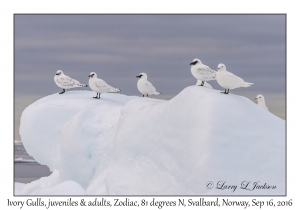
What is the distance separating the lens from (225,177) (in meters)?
7.43

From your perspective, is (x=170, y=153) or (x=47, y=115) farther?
Answer: (x=47, y=115)

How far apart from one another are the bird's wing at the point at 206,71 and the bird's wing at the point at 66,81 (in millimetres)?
5911

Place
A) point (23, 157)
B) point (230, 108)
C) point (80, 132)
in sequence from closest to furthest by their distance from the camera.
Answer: point (230, 108)
point (80, 132)
point (23, 157)

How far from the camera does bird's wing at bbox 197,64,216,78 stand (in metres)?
9.28

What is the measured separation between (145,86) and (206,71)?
3.96 meters

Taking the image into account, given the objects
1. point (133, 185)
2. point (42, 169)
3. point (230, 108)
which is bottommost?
point (42, 169)

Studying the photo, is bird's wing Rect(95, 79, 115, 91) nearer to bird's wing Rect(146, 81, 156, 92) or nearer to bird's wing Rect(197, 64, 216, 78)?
bird's wing Rect(146, 81, 156, 92)

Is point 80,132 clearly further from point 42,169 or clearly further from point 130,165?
point 42,169

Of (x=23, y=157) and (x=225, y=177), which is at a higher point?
(x=225, y=177)

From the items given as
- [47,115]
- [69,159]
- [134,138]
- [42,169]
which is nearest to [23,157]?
[42,169]

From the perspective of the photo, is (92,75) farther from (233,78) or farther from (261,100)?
(233,78)

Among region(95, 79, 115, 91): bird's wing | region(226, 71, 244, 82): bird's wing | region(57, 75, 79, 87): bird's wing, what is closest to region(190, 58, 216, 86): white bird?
region(226, 71, 244, 82): bird's wing

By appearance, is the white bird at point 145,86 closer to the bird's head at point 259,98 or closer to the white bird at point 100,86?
the white bird at point 100,86

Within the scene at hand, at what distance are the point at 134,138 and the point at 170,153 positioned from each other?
1011 mm
